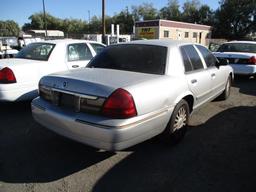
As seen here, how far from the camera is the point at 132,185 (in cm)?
304

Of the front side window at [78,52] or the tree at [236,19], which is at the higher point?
the tree at [236,19]

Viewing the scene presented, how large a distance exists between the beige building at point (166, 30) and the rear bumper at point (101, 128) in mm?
36325

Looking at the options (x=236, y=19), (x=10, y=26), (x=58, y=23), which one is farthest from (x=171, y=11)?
(x=10, y=26)

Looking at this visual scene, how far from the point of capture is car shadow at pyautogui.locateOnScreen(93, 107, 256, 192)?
10.0ft

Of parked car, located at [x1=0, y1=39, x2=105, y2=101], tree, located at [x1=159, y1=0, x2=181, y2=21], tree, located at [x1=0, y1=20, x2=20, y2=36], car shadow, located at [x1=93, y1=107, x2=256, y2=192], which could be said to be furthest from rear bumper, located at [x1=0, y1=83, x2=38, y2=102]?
tree, located at [x1=0, y1=20, x2=20, y2=36]

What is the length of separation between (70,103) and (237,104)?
4.55 metres

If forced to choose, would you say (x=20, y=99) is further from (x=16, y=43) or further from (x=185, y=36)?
(x=185, y=36)

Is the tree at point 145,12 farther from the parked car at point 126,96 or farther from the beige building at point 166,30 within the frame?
the parked car at point 126,96

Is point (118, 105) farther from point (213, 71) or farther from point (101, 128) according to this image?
point (213, 71)

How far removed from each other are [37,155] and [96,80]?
53.0 inches

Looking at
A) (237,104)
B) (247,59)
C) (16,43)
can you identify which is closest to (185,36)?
(16,43)

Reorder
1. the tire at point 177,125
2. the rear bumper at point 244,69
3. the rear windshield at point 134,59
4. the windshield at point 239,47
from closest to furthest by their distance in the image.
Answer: the tire at point 177,125 → the rear windshield at point 134,59 → the rear bumper at point 244,69 → the windshield at point 239,47

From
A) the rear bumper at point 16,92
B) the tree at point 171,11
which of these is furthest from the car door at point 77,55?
the tree at point 171,11

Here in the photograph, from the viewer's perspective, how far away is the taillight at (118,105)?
3.01m
